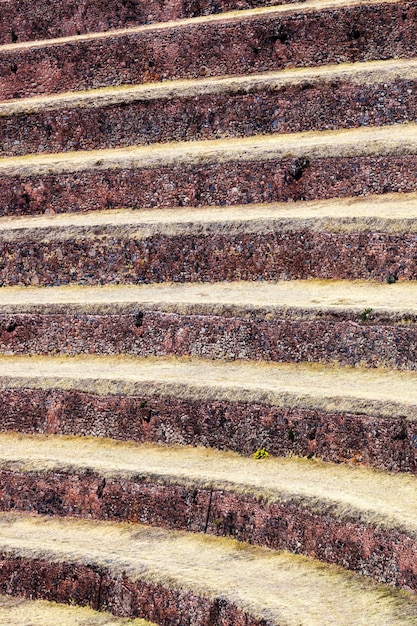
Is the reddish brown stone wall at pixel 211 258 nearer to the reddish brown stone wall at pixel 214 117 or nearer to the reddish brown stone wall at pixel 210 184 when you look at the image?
the reddish brown stone wall at pixel 210 184

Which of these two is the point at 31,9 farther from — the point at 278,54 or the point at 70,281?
the point at 70,281

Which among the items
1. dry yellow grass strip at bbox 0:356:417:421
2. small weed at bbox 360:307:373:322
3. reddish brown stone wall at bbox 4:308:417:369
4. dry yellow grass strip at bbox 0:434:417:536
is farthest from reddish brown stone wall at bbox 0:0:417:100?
dry yellow grass strip at bbox 0:434:417:536

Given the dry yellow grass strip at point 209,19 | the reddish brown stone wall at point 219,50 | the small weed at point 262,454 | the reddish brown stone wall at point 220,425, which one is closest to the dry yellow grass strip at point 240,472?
the small weed at point 262,454

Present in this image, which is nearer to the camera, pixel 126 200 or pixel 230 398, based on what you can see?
pixel 230 398

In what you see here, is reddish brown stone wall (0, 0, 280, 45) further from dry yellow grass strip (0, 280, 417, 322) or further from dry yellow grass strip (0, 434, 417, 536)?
dry yellow grass strip (0, 434, 417, 536)

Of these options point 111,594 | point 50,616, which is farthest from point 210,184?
point 50,616

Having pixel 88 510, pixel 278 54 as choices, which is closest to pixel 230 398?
pixel 88 510
